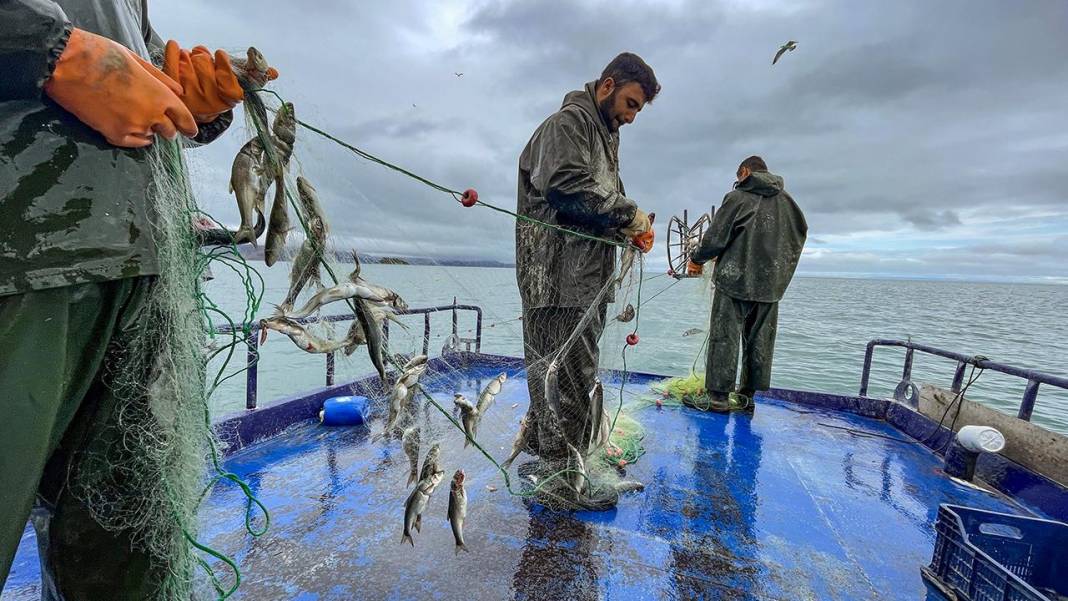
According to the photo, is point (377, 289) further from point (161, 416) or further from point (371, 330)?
point (161, 416)

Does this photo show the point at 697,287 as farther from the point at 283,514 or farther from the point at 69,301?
the point at 69,301

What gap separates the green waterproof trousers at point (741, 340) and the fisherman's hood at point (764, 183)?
1143mm

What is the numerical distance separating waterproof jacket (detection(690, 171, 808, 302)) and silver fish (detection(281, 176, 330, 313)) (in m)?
4.37

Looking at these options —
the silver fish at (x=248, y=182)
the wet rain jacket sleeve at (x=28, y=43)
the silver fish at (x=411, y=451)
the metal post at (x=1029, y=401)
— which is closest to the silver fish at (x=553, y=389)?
the silver fish at (x=411, y=451)

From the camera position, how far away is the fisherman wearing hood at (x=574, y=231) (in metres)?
2.90

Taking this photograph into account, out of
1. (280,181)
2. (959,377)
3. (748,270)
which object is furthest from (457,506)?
(959,377)

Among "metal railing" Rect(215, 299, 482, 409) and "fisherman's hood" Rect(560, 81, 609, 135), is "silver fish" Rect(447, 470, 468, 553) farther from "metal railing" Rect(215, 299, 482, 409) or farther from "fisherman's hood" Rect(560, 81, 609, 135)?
"fisherman's hood" Rect(560, 81, 609, 135)

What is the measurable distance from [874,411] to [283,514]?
606 cm

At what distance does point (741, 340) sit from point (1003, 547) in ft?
9.53

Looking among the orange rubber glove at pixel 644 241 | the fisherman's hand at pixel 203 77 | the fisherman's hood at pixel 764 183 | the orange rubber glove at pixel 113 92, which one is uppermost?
the fisherman's hood at pixel 764 183

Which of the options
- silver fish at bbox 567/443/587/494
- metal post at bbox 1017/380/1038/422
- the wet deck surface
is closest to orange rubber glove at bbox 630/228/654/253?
silver fish at bbox 567/443/587/494

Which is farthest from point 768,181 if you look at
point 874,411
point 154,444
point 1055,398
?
point 1055,398

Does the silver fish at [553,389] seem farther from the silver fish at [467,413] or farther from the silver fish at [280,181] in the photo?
the silver fish at [280,181]

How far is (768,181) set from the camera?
194 inches
